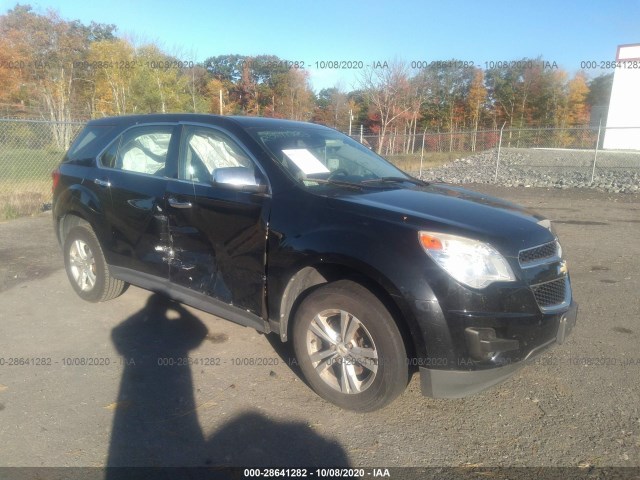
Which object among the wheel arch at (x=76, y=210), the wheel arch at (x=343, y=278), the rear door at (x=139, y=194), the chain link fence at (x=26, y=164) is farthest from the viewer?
the chain link fence at (x=26, y=164)

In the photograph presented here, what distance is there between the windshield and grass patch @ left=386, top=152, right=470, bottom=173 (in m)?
14.8

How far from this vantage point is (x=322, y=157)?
4051 mm

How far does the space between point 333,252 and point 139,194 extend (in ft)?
6.97

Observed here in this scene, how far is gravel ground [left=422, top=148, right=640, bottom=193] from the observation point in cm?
1545

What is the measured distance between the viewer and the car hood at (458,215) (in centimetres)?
290

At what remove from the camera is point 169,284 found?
4168 millimetres

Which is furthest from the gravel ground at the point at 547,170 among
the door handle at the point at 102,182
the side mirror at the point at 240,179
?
the door handle at the point at 102,182

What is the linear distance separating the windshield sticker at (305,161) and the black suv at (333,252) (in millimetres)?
11

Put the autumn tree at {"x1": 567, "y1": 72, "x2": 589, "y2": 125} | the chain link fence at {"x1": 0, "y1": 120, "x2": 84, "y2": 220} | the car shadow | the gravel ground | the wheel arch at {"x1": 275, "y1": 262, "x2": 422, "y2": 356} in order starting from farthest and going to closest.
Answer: the autumn tree at {"x1": 567, "y1": 72, "x2": 589, "y2": 125}, the gravel ground, the chain link fence at {"x1": 0, "y1": 120, "x2": 84, "y2": 220}, the wheel arch at {"x1": 275, "y1": 262, "x2": 422, "y2": 356}, the car shadow

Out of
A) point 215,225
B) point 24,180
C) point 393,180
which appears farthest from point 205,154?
point 24,180

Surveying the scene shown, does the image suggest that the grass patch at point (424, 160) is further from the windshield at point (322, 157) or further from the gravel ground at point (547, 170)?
the windshield at point (322, 157)

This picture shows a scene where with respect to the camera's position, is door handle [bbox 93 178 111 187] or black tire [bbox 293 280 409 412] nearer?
black tire [bbox 293 280 409 412]

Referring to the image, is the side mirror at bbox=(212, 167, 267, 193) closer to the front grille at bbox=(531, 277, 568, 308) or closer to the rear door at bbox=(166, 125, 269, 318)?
the rear door at bbox=(166, 125, 269, 318)

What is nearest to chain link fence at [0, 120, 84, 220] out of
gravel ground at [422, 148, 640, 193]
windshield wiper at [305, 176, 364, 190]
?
windshield wiper at [305, 176, 364, 190]
